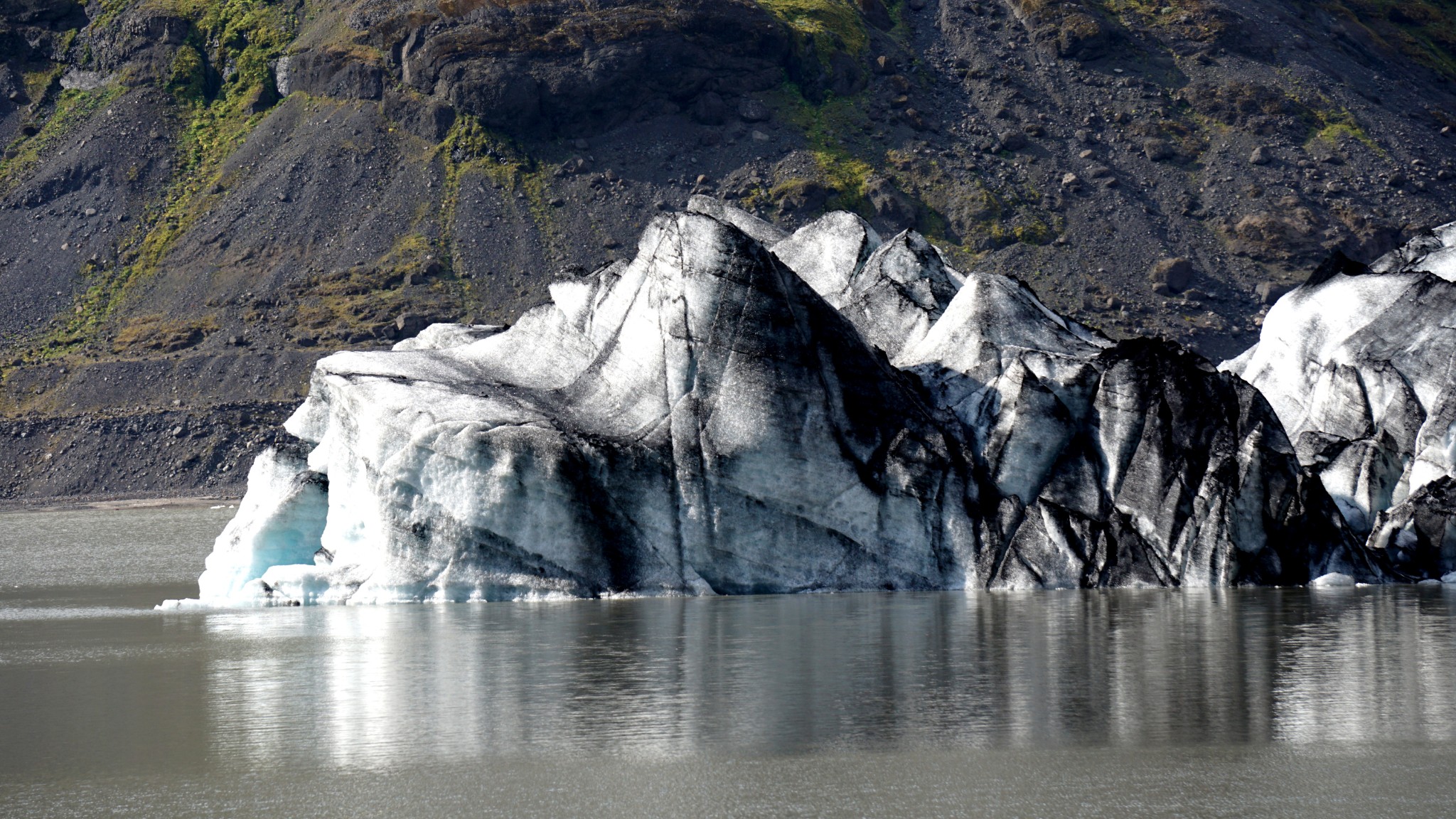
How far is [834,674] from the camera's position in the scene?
82.3 ft

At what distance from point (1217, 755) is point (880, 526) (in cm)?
1763

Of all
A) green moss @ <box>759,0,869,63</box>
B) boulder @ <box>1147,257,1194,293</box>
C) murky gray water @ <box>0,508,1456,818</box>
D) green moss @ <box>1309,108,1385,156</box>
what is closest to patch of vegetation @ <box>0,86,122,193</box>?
green moss @ <box>759,0,869,63</box>

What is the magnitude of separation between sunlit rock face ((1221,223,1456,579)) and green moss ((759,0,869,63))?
11537cm

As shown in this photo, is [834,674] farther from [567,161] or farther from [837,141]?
[567,161]

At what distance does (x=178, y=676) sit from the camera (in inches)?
1078

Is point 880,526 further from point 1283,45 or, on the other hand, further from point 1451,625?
point 1283,45

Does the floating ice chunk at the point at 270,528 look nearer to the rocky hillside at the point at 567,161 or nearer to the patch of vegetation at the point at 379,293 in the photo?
the rocky hillside at the point at 567,161

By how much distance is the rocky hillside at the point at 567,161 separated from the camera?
129 m

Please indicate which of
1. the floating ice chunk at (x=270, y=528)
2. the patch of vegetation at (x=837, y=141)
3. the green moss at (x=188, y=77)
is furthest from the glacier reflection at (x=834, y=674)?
the green moss at (x=188, y=77)

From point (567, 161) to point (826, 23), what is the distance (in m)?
31.3

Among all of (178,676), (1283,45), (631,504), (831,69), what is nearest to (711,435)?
(631,504)

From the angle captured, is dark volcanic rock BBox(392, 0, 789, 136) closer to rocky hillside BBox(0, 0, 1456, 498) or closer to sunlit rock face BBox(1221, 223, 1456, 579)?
rocky hillside BBox(0, 0, 1456, 498)

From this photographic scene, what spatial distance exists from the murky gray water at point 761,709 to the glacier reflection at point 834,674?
0.08m

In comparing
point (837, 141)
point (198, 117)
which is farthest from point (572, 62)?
point (198, 117)
